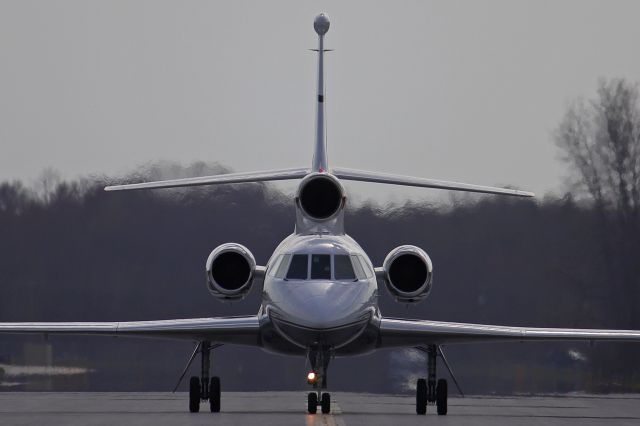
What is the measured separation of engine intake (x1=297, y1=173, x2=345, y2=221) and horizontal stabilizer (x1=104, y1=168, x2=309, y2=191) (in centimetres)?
77

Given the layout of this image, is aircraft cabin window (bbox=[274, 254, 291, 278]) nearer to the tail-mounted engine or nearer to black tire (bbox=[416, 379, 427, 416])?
the tail-mounted engine

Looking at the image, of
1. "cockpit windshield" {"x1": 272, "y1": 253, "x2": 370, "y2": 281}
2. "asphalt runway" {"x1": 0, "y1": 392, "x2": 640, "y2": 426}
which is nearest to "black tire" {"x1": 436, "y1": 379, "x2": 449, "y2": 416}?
"asphalt runway" {"x1": 0, "y1": 392, "x2": 640, "y2": 426}

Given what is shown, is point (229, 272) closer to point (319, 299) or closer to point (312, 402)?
A: point (319, 299)

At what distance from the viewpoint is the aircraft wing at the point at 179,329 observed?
87.8 feet

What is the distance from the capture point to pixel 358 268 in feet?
84.8

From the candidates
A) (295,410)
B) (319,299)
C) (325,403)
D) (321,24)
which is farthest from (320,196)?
(321,24)

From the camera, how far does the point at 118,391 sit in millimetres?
35438

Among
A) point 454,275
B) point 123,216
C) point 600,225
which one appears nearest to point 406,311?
point 454,275

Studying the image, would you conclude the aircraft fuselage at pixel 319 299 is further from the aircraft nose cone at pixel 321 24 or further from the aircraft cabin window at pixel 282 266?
the aircraft nose cone at pixel 321 24

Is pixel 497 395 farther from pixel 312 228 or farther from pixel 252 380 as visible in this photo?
pixel 312 228

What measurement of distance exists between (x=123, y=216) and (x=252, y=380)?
16.2ft

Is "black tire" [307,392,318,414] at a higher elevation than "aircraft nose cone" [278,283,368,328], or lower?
lower

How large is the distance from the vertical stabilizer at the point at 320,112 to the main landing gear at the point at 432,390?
382cm

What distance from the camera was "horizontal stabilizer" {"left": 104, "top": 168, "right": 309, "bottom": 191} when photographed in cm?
2691
